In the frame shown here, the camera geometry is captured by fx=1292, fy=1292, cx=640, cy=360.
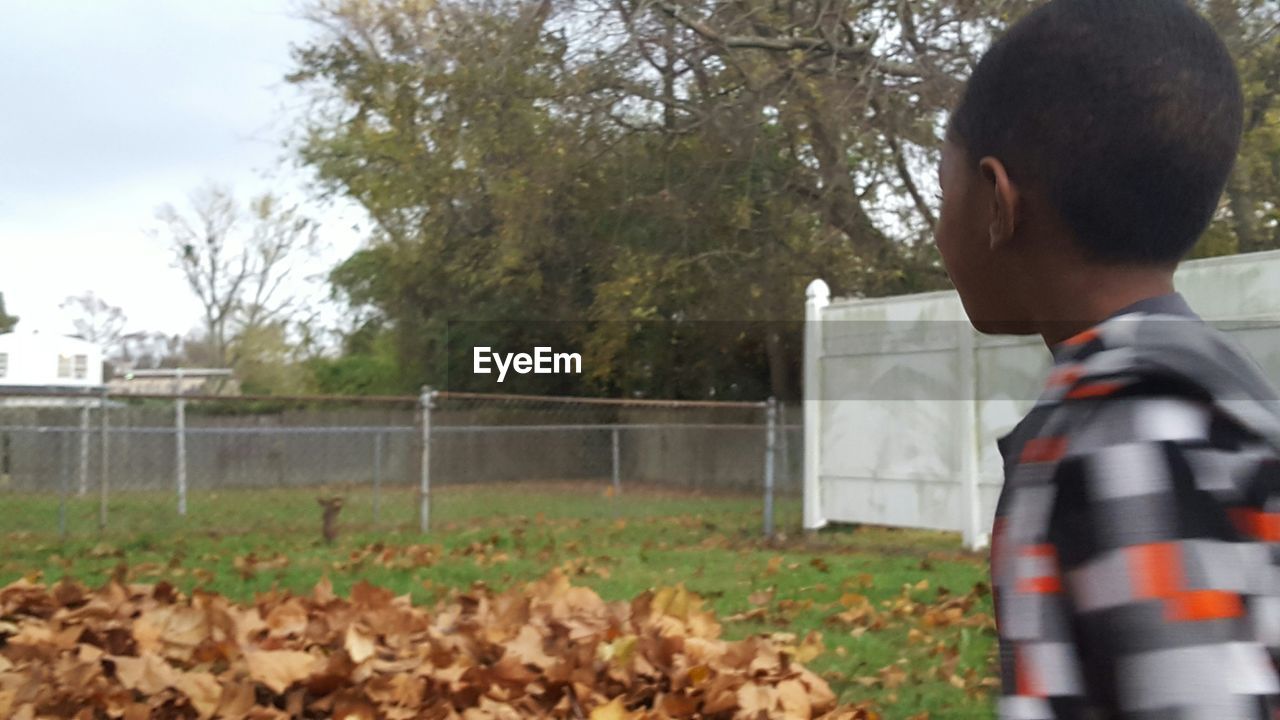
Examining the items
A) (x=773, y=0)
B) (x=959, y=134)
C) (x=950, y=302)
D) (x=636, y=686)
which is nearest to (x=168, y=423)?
(x=773, y=0)

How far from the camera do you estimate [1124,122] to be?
39.0 inches

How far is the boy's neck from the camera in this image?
1.03 m

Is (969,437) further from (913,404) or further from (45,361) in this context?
(45,361)

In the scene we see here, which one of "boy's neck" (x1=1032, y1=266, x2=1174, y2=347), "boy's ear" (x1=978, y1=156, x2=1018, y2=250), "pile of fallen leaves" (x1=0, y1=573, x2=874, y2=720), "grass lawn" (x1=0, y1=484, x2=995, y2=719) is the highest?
"boy's ear" (x1=978, y1=156, x2=1018, y2=250)

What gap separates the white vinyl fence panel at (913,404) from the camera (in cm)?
1030

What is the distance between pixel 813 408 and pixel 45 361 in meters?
25.8

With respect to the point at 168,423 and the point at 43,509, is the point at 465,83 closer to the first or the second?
the point at 43,509

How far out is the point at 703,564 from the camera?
932 centimetres

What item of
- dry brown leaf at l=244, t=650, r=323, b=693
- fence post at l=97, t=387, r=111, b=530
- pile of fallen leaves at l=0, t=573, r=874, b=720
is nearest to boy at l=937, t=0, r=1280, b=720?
pile of fallen leaves at l=0, t=573, r=874, b=720

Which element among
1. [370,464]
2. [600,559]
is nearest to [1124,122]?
[600,559]

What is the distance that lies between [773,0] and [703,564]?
6319mm

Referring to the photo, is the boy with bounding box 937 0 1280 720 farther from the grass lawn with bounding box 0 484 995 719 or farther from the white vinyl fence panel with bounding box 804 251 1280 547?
the white vinyl fence panel with bounding box 804 251 1280 547

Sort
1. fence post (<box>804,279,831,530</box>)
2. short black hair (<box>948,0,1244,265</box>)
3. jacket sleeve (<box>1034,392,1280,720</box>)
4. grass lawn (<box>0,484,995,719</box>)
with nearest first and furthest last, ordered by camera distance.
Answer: jacket sleeve (<box>1034,392,1280,720</box>) < short black hair (<box>948,0,1244,265</box>) < grass lawn (<box>0,484,995,719</box>) < fence post (<box>804,279,831,530</box>)

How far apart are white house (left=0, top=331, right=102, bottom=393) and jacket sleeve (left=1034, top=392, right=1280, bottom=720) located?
32.4 metres
